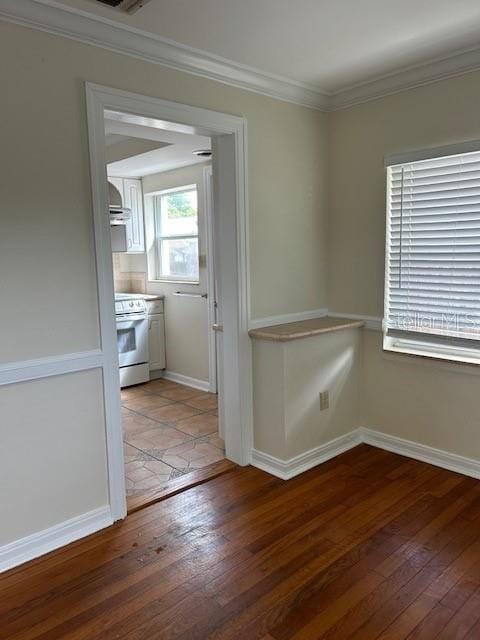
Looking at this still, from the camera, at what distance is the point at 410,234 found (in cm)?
310

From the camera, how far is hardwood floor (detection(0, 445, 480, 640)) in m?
1.83

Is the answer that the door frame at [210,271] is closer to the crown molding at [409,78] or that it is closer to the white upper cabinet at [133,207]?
the white upper cabinet at [133,207]

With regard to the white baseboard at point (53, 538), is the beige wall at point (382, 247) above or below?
above

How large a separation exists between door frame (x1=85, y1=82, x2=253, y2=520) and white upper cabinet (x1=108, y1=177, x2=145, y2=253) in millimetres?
2479

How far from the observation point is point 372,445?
11.4 ft

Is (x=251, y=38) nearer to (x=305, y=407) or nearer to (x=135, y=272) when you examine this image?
(x=305, y=407)

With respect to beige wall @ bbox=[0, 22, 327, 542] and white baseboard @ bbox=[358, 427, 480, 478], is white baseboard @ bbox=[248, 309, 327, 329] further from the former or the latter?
beige wall @ bbox=[0, 22, 327, 542]

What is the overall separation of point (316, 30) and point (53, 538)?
9.20ft

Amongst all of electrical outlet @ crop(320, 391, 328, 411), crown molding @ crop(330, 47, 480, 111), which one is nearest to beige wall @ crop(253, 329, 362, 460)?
electrical outlet @ crop(320, 391, 328, 411)

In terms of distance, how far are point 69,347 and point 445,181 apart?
7.76 feet

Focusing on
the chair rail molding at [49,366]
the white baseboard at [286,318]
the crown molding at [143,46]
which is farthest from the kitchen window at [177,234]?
the chair rail molding at [49,366]

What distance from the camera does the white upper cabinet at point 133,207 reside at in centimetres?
528

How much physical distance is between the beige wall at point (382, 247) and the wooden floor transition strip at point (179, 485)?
1.15 m

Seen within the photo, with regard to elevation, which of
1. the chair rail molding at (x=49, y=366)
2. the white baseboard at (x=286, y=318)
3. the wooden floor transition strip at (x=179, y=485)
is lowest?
the wooden floor transition strip at (x=179, y=485)
